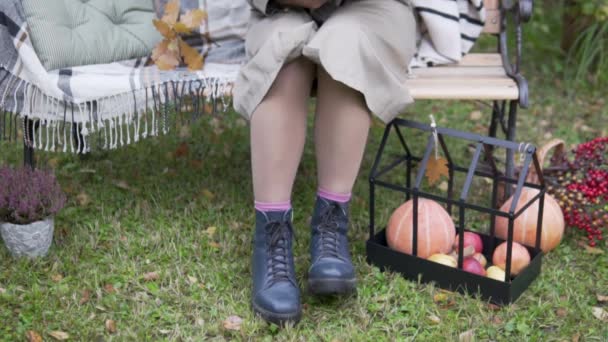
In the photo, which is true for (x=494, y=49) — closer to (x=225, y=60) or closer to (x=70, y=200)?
(x=225, y=60)

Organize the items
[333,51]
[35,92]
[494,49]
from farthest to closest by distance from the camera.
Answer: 1. [494,49]
2. [35,92]
3. [333,51]

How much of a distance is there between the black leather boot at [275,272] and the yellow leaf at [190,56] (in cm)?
71

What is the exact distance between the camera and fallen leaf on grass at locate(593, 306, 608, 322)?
2303 millimetres

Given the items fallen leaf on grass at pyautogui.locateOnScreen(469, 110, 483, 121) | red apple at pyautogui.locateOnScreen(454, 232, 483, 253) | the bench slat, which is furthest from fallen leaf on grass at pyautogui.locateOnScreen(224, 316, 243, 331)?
fallen leaf on grass at pyautogui.locateOnScreen(469, 110, 483, 121)

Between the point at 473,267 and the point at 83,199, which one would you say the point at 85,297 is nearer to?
the point at 83,199

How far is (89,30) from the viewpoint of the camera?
9.16ft

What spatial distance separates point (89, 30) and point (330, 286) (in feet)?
4.26

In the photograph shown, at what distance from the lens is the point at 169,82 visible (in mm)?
2639

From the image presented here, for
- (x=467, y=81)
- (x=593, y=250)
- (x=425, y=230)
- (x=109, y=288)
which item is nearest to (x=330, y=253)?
(x=425, y=230)

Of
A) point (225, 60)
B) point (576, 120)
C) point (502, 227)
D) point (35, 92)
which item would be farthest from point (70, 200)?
point (576, 120)

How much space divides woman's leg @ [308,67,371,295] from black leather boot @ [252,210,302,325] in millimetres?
74

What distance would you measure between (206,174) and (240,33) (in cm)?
62

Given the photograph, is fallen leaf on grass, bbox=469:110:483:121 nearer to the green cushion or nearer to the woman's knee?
the green cushion

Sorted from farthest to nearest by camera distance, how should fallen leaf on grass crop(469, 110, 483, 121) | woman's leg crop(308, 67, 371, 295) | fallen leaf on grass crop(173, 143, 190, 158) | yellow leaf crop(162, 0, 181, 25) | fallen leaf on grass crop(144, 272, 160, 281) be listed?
fallen leaf on grass crop(469, 110, 483, 121) → fallen leaf on grass crop(173, 143, 190, 158) → yellow leaf crop(162, 0, 181, 25) → fallen leaf on grass crop(144, 272, 160, 281) → woman's leg crop(308, 67, 371, 295)
